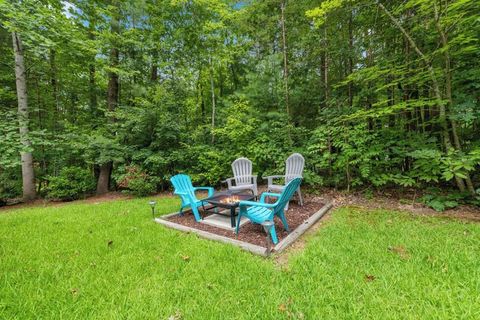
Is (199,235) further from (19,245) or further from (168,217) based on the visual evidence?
(19,245)

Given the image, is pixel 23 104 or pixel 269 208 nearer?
pixel 269 208

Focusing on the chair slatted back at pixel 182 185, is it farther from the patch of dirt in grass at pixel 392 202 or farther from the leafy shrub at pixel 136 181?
the patch of dirt in grass at pixel 392 202

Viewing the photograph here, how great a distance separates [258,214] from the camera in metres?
2.83

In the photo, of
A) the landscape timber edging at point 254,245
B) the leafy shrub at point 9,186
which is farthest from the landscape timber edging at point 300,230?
the leafy shrub at point 9,186

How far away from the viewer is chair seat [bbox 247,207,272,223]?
272 cm

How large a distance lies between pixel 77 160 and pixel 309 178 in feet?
28.4

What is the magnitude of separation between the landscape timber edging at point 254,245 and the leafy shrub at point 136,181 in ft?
8.45

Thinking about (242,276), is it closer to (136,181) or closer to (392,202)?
(392,202)

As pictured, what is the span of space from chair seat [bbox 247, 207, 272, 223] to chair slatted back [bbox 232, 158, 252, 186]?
2064mm

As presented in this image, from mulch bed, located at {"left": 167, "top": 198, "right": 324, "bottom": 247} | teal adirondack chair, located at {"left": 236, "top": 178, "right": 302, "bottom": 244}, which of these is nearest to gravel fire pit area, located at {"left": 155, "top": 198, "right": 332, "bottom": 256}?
mulch bed, located at {"left": 167, "top": 198, "right": 324, "bottom": 247}

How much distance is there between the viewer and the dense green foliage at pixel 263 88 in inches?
150

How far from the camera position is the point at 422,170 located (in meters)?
4.11

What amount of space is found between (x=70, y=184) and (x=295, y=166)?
7112 millimetres

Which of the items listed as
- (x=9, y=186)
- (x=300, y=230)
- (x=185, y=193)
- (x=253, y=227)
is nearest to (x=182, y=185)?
(x=185, y=193)
